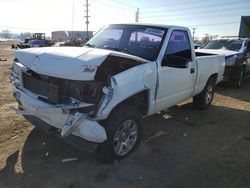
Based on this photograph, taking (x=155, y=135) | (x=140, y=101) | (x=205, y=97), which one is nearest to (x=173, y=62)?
(x=140, y=101)

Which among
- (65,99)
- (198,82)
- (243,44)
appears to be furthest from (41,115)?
(243,44)

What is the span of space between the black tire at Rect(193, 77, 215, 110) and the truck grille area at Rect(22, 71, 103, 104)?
12.8 ft

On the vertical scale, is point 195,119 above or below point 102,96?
below

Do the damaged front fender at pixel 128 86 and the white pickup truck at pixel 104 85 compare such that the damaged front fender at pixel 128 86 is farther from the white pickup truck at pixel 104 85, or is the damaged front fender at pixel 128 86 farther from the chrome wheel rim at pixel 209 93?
the chrome wheel rim at pixel 209 93

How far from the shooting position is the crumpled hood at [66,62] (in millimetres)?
3455

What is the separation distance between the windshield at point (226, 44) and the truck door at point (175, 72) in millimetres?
6119

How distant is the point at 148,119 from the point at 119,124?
7.55 feet

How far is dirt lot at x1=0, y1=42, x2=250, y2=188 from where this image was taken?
3693 mm

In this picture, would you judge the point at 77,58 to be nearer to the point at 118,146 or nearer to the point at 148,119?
the point at 118,146

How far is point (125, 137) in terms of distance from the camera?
13.9ft

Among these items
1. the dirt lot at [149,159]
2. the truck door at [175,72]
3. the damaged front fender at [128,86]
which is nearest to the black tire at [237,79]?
the dirt lot at [149,159]

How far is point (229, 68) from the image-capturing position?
9961 millimetres

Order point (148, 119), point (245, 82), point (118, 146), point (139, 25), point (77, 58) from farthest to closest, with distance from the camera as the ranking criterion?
point (245, 82) < point (148, 119) < point (139, 25) < point (118, 146) < point (77, 58)

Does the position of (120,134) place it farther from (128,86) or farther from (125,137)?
(128,86)
